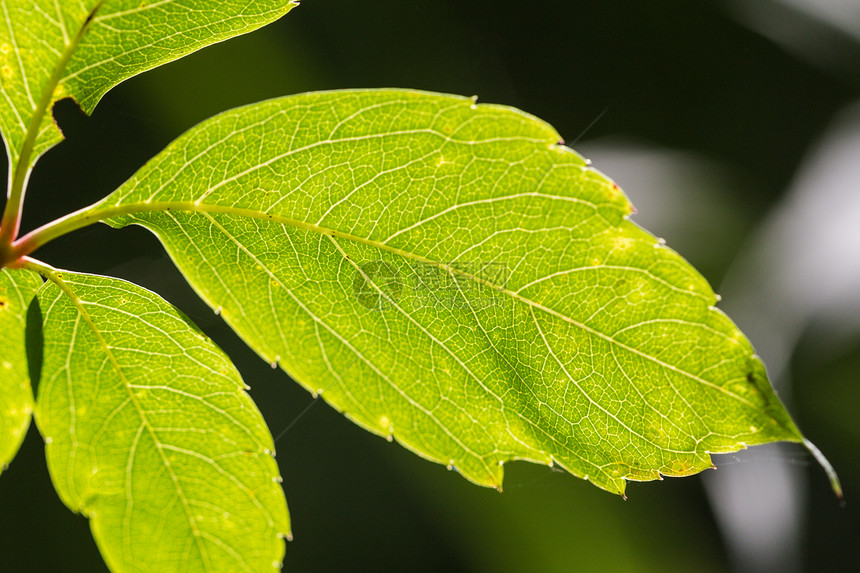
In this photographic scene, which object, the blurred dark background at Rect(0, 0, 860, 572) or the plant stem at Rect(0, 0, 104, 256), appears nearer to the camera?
the plant stem at Rect(0, 0, 104, 256)

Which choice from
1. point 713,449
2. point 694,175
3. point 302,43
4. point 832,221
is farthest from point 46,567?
point 832,221

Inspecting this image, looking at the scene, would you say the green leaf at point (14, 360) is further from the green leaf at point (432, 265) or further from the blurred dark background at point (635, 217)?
the blurred dark background at point (635, 217)

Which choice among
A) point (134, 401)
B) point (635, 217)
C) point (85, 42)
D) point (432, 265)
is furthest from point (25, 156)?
point (635, 217)

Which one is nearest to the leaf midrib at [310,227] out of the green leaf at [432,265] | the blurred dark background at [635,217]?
the green leaf at [432,265]

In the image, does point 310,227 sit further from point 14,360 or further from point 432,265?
point 14,360

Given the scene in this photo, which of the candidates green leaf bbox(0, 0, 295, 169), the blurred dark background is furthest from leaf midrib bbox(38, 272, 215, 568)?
the blurred dark background

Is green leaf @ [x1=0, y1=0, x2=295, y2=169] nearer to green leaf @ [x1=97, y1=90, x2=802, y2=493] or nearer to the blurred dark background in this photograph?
green leaf @ [x1=97, y1=90, x2=802, y2=493]

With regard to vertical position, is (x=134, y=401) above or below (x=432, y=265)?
below
